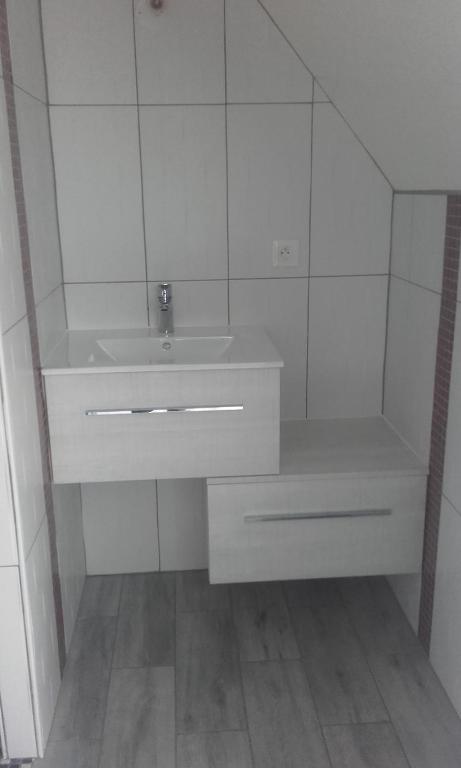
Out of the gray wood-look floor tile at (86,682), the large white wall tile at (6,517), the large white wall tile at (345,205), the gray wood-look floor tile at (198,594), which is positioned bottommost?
the gray wood-look floor tile at (86,682)

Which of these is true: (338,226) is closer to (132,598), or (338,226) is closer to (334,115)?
(334,115)

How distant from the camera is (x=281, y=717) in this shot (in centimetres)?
200

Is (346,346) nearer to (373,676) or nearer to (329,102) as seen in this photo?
(329,102)

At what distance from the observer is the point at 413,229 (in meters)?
2.26

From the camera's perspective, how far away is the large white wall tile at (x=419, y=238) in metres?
2.06

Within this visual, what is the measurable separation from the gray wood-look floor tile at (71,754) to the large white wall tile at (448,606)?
1.01m

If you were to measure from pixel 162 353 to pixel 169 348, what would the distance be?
3cm

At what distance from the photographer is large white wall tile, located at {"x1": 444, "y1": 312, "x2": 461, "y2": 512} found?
1.93 metres

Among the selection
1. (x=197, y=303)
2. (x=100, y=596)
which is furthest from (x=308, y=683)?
(x=197, y=303)

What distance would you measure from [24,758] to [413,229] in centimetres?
191

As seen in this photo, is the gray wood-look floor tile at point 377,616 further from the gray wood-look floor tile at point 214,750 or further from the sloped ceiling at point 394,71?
the sloped ceiling at point 394,71

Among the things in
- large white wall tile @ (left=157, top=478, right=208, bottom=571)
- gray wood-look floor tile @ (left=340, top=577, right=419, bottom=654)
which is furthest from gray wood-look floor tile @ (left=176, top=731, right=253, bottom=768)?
large white wall tile @ (left=157, top=478, right=208, bottom=571)

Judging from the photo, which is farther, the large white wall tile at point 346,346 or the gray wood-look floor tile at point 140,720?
the large white wall tile at point 346,346

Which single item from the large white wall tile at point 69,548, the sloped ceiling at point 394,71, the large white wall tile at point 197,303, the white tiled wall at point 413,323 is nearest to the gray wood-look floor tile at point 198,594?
the large white wall tile at point 69,548
